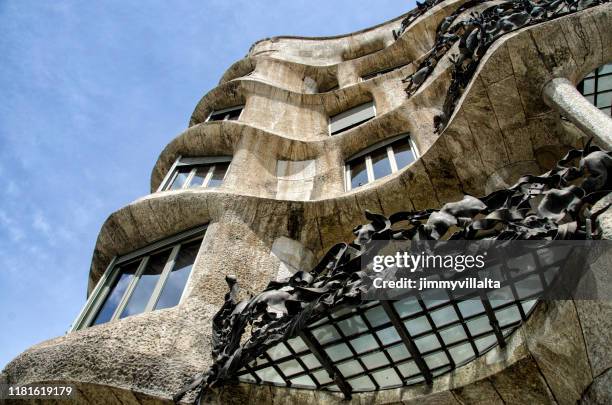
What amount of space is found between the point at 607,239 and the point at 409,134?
8152 millimetres

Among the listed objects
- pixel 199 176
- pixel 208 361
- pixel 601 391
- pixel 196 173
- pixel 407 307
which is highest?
pixel 196 173

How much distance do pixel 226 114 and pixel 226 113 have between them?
6 centimetres

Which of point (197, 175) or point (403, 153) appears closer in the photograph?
point (403, 153)

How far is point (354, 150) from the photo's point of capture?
1217 centimetres

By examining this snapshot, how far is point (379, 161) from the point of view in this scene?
11703 mm

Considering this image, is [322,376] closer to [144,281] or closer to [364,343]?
[364,343]

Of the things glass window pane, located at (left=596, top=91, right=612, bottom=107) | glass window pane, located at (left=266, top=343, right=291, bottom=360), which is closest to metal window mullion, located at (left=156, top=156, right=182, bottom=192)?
glass window pane, located at (left=266, top=343, right=291, bottom=360)

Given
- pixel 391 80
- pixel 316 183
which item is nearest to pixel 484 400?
pixel 316 183

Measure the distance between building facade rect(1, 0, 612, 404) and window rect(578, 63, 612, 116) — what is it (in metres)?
0.02

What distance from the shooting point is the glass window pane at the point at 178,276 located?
8117mm

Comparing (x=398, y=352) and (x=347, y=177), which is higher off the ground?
(x=347, y=177)

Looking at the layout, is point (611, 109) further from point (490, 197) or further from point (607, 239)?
point (607, 239)

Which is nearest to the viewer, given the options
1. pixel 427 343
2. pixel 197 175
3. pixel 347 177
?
pixel 427 343

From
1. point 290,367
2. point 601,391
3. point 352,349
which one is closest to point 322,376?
point 290,367
